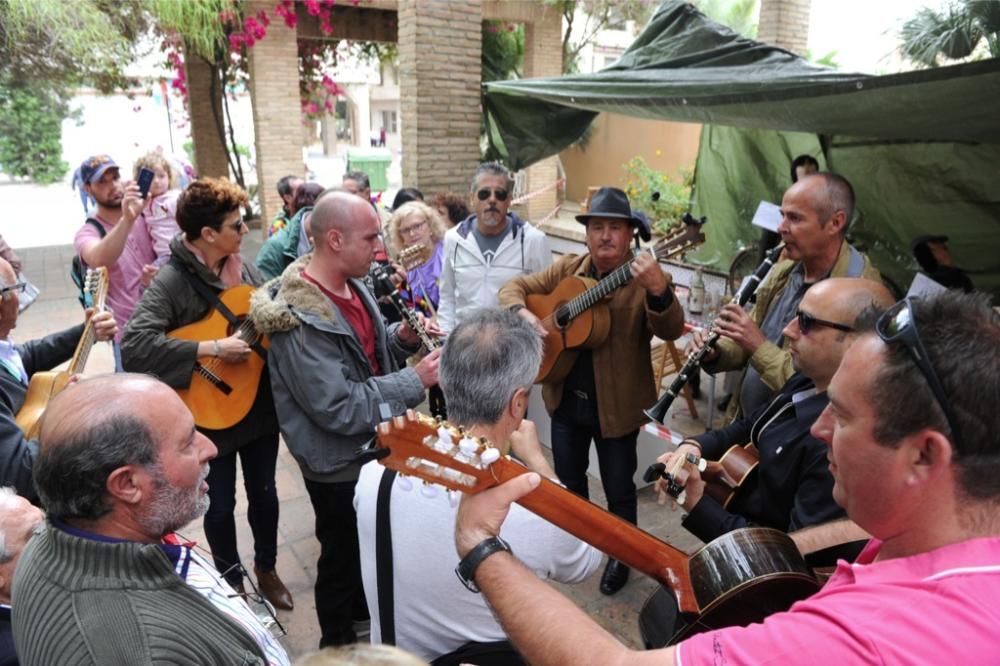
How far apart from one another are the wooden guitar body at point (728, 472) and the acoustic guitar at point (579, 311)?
40.2 inches

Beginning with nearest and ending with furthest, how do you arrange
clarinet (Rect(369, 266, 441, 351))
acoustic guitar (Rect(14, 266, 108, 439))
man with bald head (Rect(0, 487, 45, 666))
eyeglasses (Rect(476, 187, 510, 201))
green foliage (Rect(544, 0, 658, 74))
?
man with bald head (Rect(0, 487, 45, 666)), acoustic guitar (Rect(14, 266, 108, 439)), clarinet (Rect(369, 266, 441, 351)), eyeglasses (Rect(476, 187, 510, 201)), green foliage (Rect(544, 0, 658, 74))

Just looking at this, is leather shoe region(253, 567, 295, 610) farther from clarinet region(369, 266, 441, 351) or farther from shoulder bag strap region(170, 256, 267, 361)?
clarinet region(369, 266, 441, 351)

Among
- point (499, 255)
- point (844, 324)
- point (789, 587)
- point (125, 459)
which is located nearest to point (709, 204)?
point (499, 255)

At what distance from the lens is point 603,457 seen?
3.61 m

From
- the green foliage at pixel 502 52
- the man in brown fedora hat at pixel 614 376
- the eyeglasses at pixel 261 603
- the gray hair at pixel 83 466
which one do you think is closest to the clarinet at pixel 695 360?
the man in brown fedora hat at pixel 614 376

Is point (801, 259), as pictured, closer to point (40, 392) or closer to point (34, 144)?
point (40, 392)

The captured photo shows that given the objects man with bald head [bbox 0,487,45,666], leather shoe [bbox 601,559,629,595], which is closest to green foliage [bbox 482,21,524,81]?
leather shoe [bbox 601,559,629,595]

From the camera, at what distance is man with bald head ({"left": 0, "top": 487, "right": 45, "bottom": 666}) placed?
1.63 meters

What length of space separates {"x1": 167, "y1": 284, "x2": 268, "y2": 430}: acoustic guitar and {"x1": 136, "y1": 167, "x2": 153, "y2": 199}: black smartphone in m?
1.48

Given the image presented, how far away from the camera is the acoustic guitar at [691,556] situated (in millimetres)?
1440

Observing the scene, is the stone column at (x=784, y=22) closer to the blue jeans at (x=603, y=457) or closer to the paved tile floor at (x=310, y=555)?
the paved tile floor at (x=310, y=555)

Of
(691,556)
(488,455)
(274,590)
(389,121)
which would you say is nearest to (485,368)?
(488,455)

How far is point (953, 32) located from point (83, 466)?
10.1 m

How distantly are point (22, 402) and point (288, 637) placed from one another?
1.69 metres
